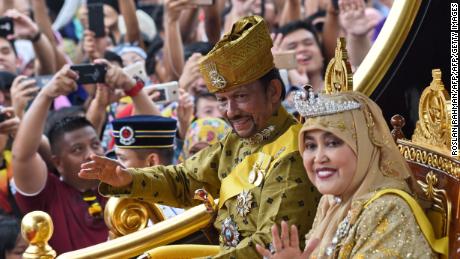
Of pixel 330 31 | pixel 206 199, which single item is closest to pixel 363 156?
pixel 206 199

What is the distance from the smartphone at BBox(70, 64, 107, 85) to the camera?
→ 6398mm

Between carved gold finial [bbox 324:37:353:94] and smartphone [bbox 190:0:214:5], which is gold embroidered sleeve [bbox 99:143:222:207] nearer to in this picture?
carved gold finial [bbox 324:37:353:94]

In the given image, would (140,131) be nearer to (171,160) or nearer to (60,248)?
(171,160)

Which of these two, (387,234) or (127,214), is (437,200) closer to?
(387,234)

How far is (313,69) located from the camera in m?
6.99

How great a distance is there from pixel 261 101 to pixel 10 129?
271 cm

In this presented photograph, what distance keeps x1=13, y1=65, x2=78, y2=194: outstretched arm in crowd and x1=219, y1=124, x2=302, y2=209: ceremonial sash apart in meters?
1.99

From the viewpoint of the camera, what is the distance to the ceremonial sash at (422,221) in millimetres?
3143

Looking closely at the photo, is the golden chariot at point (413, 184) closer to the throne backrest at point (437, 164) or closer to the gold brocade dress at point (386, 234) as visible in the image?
the throne backrest at point (437, 164)

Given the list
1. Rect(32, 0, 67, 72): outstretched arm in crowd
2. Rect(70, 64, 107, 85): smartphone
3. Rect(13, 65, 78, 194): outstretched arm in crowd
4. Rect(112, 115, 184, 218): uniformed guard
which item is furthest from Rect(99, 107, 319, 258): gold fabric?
Rect(32, 0, 67, 72): outstretched arm in crowd

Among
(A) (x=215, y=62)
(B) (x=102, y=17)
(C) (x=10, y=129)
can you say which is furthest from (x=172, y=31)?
(A) (x=215, y=62)

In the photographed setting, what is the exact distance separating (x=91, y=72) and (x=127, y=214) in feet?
7.38

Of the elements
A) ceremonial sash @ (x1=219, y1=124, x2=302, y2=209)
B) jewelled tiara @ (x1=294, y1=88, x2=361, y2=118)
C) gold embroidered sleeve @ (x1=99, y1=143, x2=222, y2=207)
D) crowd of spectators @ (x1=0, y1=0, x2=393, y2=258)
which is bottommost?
crowd of spectators @ (x1=0, y1=0, x2=393, y2=258)

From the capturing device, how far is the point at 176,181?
4121 millimetres
